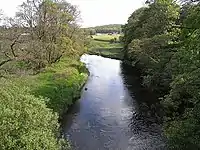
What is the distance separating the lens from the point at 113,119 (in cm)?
3734

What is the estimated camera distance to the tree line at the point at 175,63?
14.4 metres

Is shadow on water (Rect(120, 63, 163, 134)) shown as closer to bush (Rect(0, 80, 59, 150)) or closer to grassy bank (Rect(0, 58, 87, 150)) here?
grassy bank (Rect(0, 58, 87, 150))

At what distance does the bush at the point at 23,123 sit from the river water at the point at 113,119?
7.93 m

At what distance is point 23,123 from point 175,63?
92.0ft

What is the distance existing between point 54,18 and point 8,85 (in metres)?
32.4

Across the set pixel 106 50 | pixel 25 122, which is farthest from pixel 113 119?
pixel 106 50

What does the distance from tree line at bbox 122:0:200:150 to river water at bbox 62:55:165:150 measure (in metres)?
2.02

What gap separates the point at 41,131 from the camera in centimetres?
2100

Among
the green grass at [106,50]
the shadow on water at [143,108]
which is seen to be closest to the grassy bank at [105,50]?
the green grass at [106,50]

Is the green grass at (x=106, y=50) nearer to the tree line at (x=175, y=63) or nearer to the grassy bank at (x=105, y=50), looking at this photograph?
the grassy bank at (x=105, y=50)

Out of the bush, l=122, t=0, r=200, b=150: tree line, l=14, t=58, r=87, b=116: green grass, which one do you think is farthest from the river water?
the bush

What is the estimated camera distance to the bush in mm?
18875

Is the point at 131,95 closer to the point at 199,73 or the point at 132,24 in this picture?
the point at 199,73

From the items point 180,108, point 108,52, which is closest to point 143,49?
point 180,108
